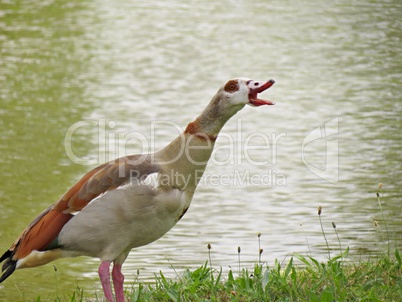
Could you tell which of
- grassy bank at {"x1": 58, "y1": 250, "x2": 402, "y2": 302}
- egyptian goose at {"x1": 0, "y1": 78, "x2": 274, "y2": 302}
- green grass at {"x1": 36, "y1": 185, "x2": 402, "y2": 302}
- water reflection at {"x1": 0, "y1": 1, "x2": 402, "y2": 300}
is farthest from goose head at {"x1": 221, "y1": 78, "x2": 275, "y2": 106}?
water reflection at {"x1": 0, "y1": 1, "x2": 402, "y2": 300}

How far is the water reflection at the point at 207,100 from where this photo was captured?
367 inches

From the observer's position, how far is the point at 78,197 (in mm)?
6418

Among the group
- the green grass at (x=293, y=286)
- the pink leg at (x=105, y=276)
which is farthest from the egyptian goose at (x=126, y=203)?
the green grass at (x=293, y=286)

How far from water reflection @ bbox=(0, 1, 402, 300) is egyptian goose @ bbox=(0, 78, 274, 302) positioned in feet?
4.13

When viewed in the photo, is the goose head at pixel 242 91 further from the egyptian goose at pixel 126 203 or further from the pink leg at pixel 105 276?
the pink leg at pixel 105 276

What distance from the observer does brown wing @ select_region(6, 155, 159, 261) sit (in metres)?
6.35

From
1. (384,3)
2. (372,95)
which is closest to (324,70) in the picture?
(372,95)

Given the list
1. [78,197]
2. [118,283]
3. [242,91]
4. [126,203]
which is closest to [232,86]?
[242,91]

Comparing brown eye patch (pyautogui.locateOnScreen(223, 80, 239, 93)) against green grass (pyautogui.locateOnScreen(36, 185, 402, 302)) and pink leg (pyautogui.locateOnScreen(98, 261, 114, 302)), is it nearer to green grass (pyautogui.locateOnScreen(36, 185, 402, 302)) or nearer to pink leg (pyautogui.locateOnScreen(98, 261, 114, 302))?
green grass (pyautogui.locateOnScreen(36, 185, 402, 302))

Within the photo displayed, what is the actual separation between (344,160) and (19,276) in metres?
4.91

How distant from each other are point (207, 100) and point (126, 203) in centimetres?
853

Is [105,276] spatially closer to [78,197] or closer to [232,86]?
[78,197]

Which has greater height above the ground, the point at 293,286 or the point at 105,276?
the point at 105,276

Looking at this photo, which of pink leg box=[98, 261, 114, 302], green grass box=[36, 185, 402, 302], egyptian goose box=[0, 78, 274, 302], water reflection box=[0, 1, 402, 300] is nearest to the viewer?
egyptian goose box=[0, 78, 274, 302]
